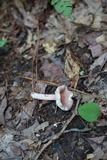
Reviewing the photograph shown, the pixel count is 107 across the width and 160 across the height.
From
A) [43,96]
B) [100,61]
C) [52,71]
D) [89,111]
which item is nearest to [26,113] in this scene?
[43,96]

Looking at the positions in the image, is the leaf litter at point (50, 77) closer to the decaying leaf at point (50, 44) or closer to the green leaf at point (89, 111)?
the decaying leaf at point (50, 44)

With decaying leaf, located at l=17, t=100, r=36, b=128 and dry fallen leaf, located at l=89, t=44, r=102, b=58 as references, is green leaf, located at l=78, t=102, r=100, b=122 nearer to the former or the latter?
decaying leaf, located at l=17, t=100, r=36, b=128

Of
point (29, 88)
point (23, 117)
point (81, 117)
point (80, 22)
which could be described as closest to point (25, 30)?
point (80, 22)

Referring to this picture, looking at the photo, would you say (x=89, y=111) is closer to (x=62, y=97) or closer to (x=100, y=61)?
(x=62, y=97)

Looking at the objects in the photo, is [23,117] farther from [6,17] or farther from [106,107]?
[6,17]

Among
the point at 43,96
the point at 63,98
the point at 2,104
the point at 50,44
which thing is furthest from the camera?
the point at 50,44

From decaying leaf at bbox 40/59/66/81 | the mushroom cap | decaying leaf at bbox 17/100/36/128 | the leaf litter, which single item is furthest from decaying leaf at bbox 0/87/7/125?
the mushroom cap
